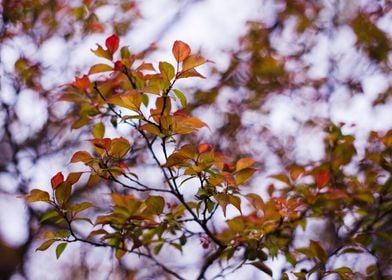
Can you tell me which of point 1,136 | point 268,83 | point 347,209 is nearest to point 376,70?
point 268,83

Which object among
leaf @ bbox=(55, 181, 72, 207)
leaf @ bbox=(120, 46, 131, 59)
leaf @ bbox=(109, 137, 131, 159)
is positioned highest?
leaf @ bbox=(120, 46, 131, 59)

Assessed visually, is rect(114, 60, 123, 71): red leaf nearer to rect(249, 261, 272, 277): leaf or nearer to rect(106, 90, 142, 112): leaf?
rect(106, 90, 142, 112): leaf

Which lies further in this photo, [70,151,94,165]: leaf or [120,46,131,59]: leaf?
[120,46,131,59]: leaf

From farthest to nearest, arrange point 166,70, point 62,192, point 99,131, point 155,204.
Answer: point 99,131 → point 155,204 → point 62,192 → point 166,70

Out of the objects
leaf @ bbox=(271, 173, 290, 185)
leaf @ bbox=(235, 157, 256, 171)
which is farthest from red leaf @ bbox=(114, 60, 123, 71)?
leaf @ bbox=(271, 173, 290, 185)

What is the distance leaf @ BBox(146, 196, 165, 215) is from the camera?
1.38 m

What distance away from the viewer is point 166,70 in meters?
1.17

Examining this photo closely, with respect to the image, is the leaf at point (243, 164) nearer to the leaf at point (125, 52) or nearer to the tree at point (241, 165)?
the tree at point (241, 165)

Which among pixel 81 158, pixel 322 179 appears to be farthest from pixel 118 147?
pixel 322 179

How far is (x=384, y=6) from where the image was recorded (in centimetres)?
253

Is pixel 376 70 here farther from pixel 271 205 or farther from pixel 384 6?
pixel 271 205

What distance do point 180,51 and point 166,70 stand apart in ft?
0.20

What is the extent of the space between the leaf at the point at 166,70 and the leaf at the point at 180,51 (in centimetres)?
3

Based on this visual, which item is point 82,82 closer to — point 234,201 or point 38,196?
point 38,196
